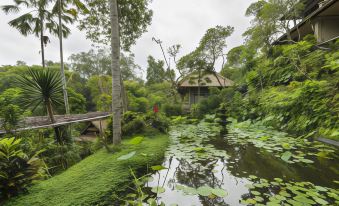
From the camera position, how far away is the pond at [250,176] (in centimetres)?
200

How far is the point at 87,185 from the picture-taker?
2.28 metres

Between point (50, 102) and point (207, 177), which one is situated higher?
point (50, 102)

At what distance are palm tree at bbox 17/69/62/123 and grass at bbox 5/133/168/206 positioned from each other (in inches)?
75.3

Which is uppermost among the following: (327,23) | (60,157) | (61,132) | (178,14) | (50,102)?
(178,14)

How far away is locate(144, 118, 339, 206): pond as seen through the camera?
200cm

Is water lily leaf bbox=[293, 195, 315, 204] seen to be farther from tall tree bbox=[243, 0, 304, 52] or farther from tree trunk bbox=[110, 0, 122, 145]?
tall tree bbox=[243, 0, 304, 52]

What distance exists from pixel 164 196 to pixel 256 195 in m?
1.12

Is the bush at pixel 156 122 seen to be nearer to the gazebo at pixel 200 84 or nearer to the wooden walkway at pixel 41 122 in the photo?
the wooden walkway at pixel 41 122

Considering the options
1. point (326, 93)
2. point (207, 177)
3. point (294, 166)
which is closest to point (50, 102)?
point (207, 177)

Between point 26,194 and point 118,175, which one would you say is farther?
point 118,175

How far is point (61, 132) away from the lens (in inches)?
178

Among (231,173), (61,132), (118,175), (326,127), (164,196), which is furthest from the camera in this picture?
(61,132)

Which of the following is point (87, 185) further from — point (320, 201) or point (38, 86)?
point (38, 86)

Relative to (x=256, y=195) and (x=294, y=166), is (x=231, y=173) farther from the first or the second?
(x=294, y=166)
